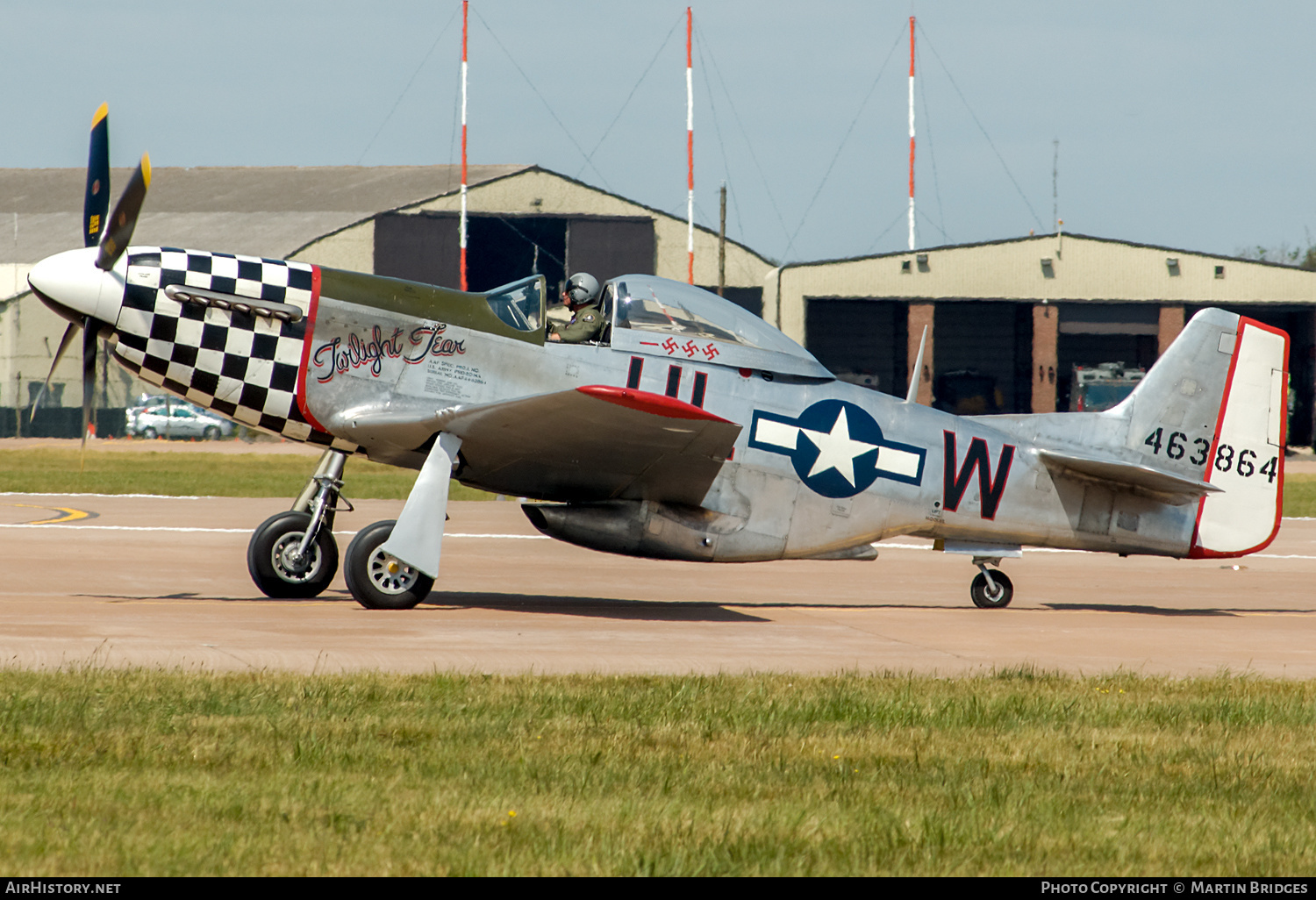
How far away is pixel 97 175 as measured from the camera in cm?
1109

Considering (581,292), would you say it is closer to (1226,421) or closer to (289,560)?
(289,560)

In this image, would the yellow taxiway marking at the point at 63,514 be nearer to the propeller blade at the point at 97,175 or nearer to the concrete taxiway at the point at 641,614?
the concrete taxiway at the point at 641,614

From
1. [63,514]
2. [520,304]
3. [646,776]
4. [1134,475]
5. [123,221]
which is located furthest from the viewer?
[63,514]

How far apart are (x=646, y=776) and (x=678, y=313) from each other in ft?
20.5

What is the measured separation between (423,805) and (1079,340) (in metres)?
59.6

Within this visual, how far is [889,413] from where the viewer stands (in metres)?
12.1

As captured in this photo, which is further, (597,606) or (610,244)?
(610,244)

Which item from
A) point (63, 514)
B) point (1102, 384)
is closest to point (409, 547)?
point (63, 514)

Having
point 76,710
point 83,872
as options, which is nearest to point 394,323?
point 76,710

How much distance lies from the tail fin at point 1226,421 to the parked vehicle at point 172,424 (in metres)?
47.4

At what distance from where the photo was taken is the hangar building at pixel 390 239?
172 ft

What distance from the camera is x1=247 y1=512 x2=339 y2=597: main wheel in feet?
38.0

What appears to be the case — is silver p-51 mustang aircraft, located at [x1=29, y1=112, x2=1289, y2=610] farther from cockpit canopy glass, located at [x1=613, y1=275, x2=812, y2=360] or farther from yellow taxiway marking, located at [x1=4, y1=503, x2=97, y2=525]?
yellow taxiway marking, located at [x1=4, y1=503, x2=97, y2=525]

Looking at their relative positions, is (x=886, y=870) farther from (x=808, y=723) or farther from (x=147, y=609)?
(x=147, y=609)
